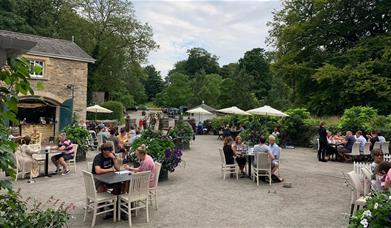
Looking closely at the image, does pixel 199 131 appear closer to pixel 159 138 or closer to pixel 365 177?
pixel 159 138

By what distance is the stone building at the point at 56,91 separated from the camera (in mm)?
19766

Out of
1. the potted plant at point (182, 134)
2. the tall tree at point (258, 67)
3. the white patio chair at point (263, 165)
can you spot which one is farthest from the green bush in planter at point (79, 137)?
the tall tree at point (258, 67)

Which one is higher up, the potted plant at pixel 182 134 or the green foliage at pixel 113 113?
the green foliage at pixel 113 113

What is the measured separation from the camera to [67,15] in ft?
115

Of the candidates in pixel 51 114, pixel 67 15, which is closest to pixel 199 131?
pixel 51 114

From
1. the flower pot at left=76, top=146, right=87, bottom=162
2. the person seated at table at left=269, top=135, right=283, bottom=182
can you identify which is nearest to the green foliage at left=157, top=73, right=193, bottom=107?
the flower pot at left=76, top=146, right=87, bottom=162

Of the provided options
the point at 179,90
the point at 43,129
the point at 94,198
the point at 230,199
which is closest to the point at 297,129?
the point at 230,199

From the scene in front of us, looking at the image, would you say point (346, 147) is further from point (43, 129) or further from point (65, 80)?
point (43, 129)

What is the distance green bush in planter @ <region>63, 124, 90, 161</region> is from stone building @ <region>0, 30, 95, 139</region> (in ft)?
24.4

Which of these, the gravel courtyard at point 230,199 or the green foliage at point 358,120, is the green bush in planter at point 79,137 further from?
the green foliage at point 358,120

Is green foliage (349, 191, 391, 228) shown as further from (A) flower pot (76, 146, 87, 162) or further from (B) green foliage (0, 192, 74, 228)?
(A) flower pot (76, 146, 87, 162)

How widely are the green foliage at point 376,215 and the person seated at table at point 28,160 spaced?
905 centimetres

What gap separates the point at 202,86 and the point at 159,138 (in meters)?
41.3

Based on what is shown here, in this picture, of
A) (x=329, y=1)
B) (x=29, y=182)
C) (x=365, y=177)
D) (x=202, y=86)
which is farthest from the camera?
(x=202, y=86)
